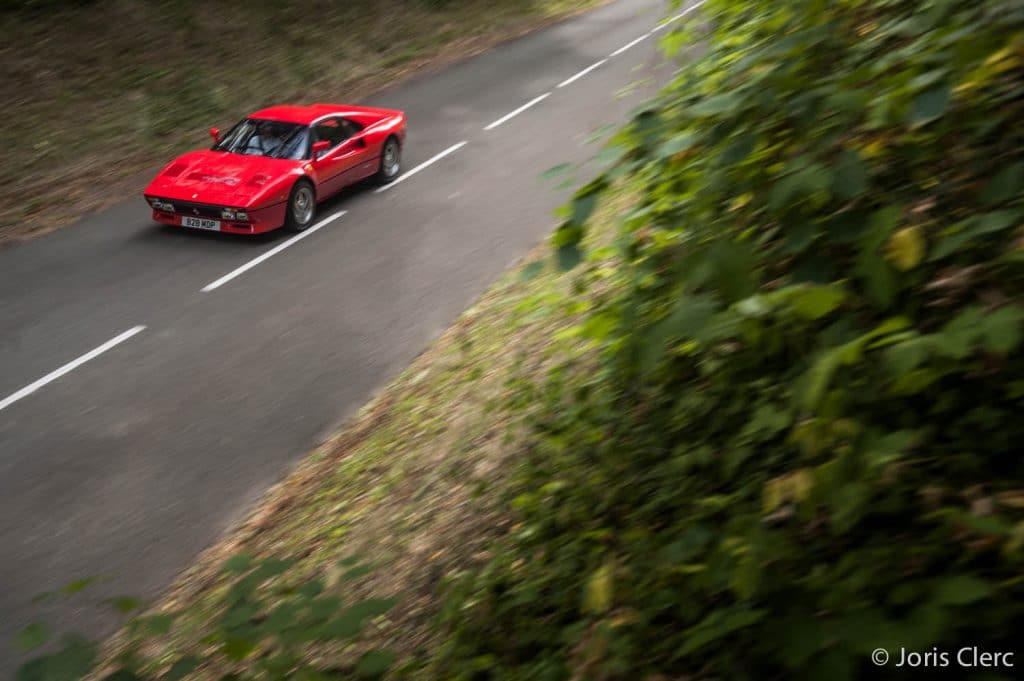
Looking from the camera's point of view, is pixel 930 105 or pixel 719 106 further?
pixel 719 106

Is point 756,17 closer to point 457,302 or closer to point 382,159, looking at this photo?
point 457,302

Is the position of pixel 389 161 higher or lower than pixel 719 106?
lower

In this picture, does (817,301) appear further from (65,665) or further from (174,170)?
(174,170)

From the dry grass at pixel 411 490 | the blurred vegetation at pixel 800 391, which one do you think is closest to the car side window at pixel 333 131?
the dry grass at pixel 411 490

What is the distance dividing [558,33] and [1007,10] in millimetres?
24582

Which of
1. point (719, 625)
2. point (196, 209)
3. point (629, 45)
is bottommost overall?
point (629, 45)

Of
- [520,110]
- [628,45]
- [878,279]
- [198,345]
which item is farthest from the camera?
[628,45]

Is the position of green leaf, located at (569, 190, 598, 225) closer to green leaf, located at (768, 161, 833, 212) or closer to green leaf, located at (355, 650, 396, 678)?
green leaf, located at (768, 161, 833, 212)

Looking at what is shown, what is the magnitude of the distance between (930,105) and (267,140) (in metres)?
12.4

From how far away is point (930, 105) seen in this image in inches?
130

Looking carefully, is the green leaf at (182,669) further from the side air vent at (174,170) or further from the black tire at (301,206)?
the side air vent at (174,170)

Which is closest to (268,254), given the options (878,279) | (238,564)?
(238,564)

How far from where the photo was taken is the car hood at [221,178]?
13703mm
